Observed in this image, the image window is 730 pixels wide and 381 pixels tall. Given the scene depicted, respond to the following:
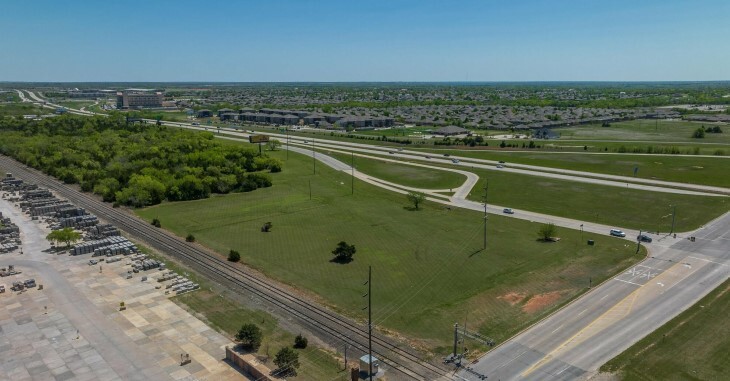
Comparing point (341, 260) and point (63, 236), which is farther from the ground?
point (63, 236)

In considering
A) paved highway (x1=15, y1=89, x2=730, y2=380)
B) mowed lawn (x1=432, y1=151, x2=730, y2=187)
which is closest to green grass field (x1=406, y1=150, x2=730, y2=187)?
mowed lawn (x1=432, y1=151, x2=730, y2=187)

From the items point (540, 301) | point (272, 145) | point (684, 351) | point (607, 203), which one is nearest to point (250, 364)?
point (540, 301)

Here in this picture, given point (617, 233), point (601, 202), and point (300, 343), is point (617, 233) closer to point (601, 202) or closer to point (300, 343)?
point (601, 202)

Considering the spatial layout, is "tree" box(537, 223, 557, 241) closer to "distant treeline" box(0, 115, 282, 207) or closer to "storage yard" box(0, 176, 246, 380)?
"storage yard" box(0, 176, 246, 380)

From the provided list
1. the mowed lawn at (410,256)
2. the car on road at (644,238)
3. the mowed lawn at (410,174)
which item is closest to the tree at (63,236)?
the mowed lawn at (410,256)

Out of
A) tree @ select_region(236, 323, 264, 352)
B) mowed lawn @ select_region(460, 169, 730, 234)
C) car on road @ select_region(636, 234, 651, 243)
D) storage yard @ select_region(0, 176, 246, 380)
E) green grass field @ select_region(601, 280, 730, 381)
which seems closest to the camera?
green grass field @ select_region(601, 280, 730, 381)

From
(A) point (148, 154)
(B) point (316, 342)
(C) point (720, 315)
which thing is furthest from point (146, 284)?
(A) point (148, 154)
